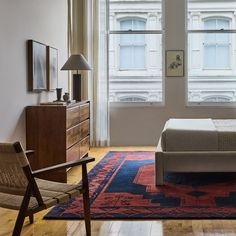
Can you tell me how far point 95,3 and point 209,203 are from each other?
5053 mm

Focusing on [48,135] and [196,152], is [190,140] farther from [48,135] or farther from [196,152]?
[48,135]

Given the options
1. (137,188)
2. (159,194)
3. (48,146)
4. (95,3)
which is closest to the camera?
(159,194)

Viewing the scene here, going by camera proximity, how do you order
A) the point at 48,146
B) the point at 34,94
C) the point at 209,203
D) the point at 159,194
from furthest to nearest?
the point at 34,94, the point at 48,146, the point at 159,194, the point at 209,203

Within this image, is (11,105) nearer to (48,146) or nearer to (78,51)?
(48,146)

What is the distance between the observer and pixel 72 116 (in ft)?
18.1

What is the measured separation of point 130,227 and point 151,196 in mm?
895

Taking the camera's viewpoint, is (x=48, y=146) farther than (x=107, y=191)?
Yes

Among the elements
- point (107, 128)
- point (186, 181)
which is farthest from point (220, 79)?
point (186, 181)

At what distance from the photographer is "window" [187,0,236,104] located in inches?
326

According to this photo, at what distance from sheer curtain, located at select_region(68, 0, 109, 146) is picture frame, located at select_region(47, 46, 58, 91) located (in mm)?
1654

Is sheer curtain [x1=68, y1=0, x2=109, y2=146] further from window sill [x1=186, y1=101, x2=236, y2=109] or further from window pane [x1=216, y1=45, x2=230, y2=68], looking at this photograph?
window pane [x1=216, y1=45, x2=230, y2=68]

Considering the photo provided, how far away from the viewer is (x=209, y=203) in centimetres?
404

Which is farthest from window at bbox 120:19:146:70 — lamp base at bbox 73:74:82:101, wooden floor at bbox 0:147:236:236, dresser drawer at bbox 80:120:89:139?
wooden floor at bbox 0:147:236:236

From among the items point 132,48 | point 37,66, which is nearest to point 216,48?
point 132,48
